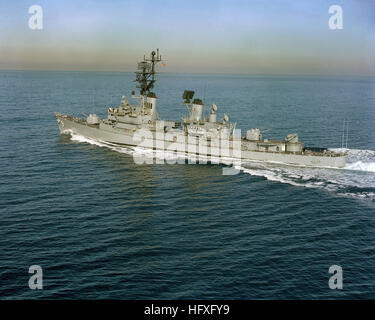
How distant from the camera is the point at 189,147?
2616 inches

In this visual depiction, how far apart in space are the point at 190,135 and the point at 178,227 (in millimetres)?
31872

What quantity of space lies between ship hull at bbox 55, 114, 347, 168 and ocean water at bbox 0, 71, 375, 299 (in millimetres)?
2119

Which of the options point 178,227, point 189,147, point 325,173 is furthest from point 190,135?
point 178,227

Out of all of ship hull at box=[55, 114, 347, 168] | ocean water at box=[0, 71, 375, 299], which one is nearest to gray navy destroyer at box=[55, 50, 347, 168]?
ship hull at box=[55, 114, 347, 168]

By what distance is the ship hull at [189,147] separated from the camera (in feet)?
193

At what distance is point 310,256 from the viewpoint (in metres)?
32.0

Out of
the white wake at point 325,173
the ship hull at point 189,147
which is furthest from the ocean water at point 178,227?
the ship hull at point 189,147

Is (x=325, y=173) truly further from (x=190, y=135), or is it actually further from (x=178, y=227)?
(x=178, y=227)

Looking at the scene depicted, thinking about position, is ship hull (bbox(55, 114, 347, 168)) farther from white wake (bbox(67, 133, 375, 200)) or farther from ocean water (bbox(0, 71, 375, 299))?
ocean water (bbox(0, 71, 375, 299))

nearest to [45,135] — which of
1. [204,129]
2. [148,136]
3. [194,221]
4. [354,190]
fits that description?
[148,136]

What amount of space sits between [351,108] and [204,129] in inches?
3016
